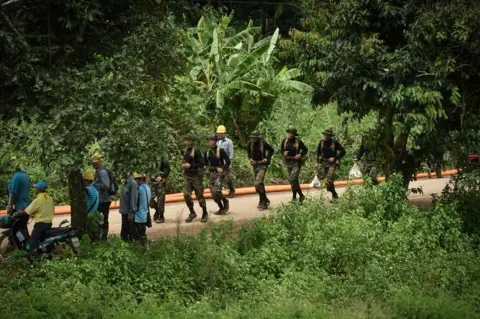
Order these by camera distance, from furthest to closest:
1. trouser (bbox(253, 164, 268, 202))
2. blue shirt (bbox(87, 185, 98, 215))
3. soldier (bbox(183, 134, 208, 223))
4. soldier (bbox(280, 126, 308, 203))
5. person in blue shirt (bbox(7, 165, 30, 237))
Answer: soldier (bbox(280, 126, 308, 203)) → trouser (bbox(253, 164, 268, 202)) → soldier (bbox(183, 134, 208, 223)) → blue shirt (bbox(87, 185, 98, 215)) → person in blue shirt (bbox(7, 165, 30, 237))

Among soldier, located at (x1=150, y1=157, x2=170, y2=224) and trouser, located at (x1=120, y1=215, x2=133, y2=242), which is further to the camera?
soldier, located at (x1=150, y1=157, x2=170, y2=224)

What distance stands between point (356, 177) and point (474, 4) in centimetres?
798

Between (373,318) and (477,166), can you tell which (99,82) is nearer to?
(373,318)

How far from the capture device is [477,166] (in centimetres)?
2064

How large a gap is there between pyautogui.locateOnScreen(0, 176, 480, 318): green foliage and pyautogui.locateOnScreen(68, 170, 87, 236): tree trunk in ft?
4.67

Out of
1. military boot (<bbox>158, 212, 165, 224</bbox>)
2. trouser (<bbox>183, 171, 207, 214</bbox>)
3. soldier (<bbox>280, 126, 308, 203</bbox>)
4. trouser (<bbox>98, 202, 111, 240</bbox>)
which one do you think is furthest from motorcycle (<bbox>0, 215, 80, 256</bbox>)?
soldier (<bbox>280, 126, 308, 203</bbox>)

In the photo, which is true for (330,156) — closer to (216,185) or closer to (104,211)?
(216,185)

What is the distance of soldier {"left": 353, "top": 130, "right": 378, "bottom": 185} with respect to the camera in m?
20.4

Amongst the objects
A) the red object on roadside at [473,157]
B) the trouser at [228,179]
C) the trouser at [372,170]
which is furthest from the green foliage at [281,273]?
the trouser at [372,170]

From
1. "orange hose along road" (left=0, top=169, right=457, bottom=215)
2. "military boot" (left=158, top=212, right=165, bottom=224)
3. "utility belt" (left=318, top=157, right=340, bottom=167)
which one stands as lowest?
"military boot" (left=158, top=212, right=165, bottom=224)

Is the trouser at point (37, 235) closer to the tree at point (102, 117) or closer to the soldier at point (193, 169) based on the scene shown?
the tree at point (102, 117)

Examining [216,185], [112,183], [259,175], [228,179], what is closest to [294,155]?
[259,175]

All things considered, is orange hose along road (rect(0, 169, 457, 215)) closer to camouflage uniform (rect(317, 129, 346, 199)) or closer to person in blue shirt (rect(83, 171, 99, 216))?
camouflage uniform (rect(317, 129, 346, 199))

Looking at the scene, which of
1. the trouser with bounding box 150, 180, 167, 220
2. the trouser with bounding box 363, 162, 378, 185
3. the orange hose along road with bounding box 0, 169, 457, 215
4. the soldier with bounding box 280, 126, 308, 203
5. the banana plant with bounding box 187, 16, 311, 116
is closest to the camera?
the trouser with bounding box 150, 180, 167, 220
